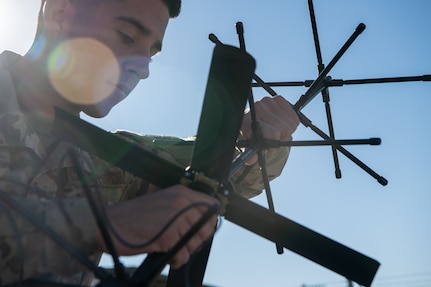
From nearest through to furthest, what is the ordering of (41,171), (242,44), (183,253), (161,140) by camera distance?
(183,253), (242,44), (41,171), (161,140)

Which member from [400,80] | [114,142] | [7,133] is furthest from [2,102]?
[400,80]

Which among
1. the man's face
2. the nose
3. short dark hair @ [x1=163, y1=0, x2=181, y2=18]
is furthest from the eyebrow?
short dark hair @ [x1=163, y1=0, x2=181, y2=18]

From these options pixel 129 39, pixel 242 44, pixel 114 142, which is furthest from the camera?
pixel 129 39

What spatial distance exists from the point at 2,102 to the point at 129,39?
3.64 ft

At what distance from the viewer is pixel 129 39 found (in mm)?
4105

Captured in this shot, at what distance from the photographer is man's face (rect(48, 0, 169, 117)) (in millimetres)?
4102

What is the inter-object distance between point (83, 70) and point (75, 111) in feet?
1.54

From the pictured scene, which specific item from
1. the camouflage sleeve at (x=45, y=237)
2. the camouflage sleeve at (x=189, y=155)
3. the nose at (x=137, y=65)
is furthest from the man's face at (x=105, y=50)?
the camouflage sleeve at (x=45, y=237)

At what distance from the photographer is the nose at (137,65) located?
407cm


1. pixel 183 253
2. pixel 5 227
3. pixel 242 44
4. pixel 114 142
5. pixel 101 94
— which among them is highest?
pixel 242 44

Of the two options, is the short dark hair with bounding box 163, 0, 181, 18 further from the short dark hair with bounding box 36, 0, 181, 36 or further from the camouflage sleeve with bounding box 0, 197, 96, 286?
the camouflage sleeve with bounding box 0, 197, 96, 286

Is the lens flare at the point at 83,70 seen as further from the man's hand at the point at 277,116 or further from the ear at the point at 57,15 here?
the man's hand at the point at 277,116

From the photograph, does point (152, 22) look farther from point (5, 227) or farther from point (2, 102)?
point (5, 227)

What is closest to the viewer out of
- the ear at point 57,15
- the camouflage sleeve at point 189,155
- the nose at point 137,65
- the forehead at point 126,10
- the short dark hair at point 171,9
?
the nose at point 137,65
